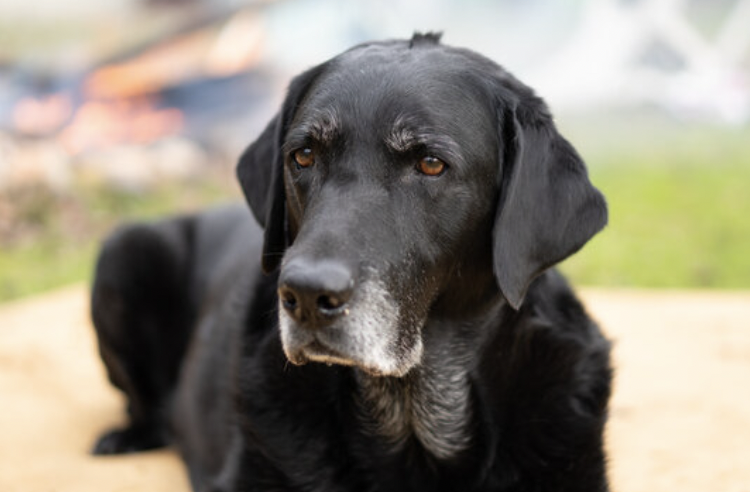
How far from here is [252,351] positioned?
3.55 meters

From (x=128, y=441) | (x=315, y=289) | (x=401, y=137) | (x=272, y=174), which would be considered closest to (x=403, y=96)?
(x=401, y=137)

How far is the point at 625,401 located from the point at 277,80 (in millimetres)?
8465

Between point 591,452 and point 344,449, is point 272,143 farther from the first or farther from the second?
point 591,452

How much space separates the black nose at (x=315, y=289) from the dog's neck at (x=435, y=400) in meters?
0.71

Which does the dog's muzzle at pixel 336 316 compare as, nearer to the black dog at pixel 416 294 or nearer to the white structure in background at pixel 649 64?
the black dog at pixel 416 294

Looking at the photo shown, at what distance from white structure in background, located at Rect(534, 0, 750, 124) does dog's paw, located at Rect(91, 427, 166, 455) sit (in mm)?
8647

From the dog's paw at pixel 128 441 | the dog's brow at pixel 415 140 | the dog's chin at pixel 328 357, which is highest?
the dog's brow at pixel 415 140

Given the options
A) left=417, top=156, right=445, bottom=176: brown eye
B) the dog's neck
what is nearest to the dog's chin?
the dog's neck

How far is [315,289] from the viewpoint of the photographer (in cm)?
252

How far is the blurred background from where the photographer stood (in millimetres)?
11289

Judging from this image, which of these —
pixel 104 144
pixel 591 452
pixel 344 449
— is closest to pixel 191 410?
pixel 344 449

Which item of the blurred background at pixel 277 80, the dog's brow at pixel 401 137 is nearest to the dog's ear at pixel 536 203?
the dog's brow at pixel 401 137

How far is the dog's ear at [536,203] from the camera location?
300 cm

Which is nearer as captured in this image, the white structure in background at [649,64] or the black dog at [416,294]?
the black dog at [416,294]
